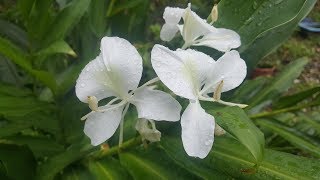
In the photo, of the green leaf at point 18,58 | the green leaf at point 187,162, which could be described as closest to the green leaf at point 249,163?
the green leaf at point 187,162

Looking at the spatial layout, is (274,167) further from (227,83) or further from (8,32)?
(8,32)

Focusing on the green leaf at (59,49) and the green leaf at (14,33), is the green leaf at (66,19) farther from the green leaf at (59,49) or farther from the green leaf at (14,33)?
the green leaf at (14,33)

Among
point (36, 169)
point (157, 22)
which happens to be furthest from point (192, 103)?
point (157, 22)

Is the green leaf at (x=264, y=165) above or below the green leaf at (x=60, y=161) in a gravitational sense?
above

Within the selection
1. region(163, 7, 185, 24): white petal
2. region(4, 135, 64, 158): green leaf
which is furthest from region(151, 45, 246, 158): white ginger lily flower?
region(4, 135, 64, 158): green leaf

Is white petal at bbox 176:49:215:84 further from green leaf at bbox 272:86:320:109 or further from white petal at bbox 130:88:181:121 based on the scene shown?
green leaf at bbox 272:86:320:109

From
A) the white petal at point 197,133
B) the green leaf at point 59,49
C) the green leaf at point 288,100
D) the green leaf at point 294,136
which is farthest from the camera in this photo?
the green leaf at point 288,100
